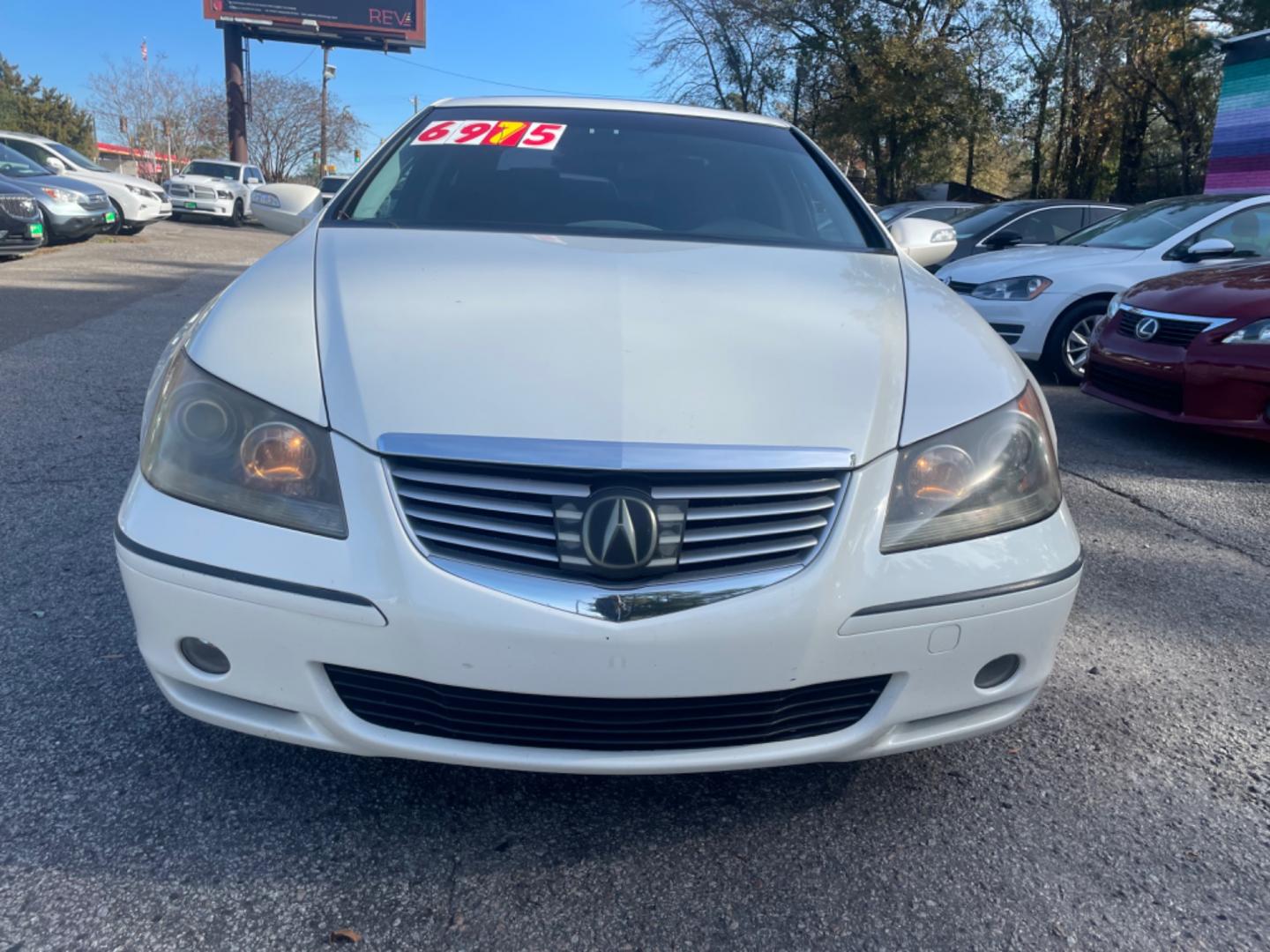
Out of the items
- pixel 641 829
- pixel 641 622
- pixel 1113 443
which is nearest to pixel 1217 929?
pixel 641 829

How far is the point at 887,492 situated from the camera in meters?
1.81

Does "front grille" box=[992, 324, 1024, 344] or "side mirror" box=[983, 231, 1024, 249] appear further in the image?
"side mirror" box=[983, 231, 1024, 249]

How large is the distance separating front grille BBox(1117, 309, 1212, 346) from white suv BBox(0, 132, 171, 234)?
1427 cm

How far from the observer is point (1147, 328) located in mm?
5277

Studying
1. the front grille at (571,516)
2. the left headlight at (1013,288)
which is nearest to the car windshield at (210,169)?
the left headlight at (1013,288)

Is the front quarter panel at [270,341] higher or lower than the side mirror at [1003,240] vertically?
lower

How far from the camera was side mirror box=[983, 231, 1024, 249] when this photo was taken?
380 inches

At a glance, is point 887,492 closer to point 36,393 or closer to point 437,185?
point 437,185

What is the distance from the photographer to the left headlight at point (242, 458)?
176cm

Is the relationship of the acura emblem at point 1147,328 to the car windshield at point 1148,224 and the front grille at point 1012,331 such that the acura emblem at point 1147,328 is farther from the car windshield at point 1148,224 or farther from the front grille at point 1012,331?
the car windshield at point 1148,224

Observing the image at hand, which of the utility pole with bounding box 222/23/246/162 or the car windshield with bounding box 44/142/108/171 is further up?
the utility pole with bounding box 222/23/246/162

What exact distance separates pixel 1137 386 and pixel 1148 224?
2.81 metres

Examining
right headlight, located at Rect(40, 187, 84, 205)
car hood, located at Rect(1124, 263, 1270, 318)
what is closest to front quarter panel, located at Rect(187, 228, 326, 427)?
car hood, located at Rect(1124, 263, 1270, 318)

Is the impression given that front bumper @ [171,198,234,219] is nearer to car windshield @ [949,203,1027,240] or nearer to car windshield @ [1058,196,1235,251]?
car windshield @ [949,203,1027,240]
